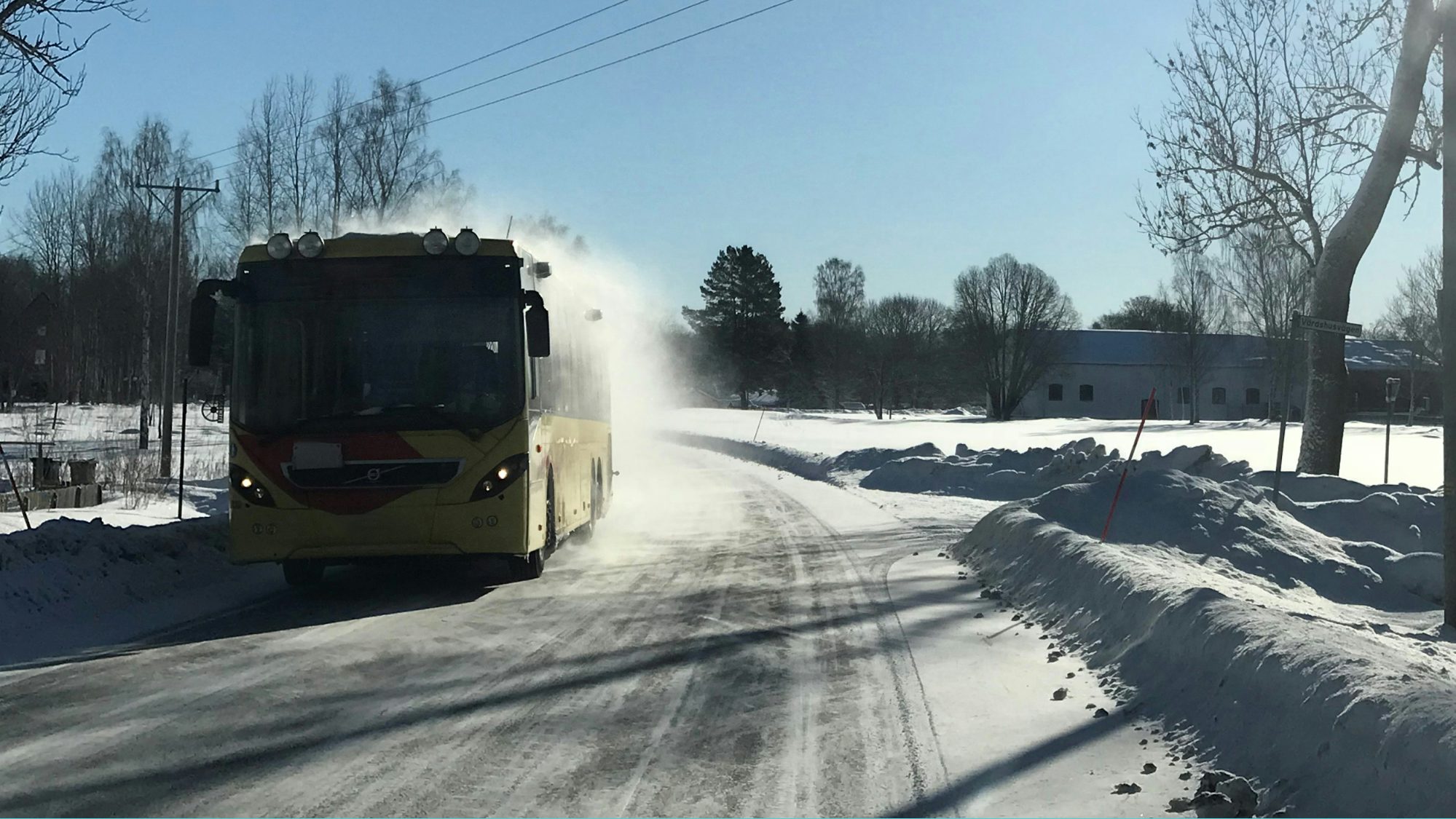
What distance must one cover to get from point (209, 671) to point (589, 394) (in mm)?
8962

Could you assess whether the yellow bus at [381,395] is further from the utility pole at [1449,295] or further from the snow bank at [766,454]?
the snow bank at [766,454]

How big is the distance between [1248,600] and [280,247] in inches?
324

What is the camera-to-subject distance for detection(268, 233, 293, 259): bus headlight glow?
10.4 meters

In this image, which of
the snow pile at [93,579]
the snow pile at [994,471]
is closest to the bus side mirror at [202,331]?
the snow pile at [93,579]

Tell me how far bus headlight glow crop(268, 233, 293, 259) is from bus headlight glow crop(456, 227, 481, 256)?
4.81 ft

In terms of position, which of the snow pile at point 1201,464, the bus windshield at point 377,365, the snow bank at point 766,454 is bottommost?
the snow bank at point 766,454

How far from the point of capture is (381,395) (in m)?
10.3

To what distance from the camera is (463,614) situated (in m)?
9.74

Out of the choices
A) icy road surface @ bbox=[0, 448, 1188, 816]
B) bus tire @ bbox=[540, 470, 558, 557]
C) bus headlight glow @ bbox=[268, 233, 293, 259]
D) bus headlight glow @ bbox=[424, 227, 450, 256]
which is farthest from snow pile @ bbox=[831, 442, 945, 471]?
bus headlight glow @ bbox=[268, 233, 293, 259]

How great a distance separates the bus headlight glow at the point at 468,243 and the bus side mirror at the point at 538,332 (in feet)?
2.36

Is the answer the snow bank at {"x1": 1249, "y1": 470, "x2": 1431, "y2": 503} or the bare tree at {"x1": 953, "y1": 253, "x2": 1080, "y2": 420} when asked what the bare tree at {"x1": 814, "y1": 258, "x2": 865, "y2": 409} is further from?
the snow bank at {"x1": 1249, "y1": 470, "x2": 1431, "y2": 503}

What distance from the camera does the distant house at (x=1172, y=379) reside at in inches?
3322

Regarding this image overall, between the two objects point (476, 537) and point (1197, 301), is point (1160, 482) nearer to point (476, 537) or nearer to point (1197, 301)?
point (476, 537)

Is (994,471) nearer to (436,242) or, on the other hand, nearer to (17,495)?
(436,242)
